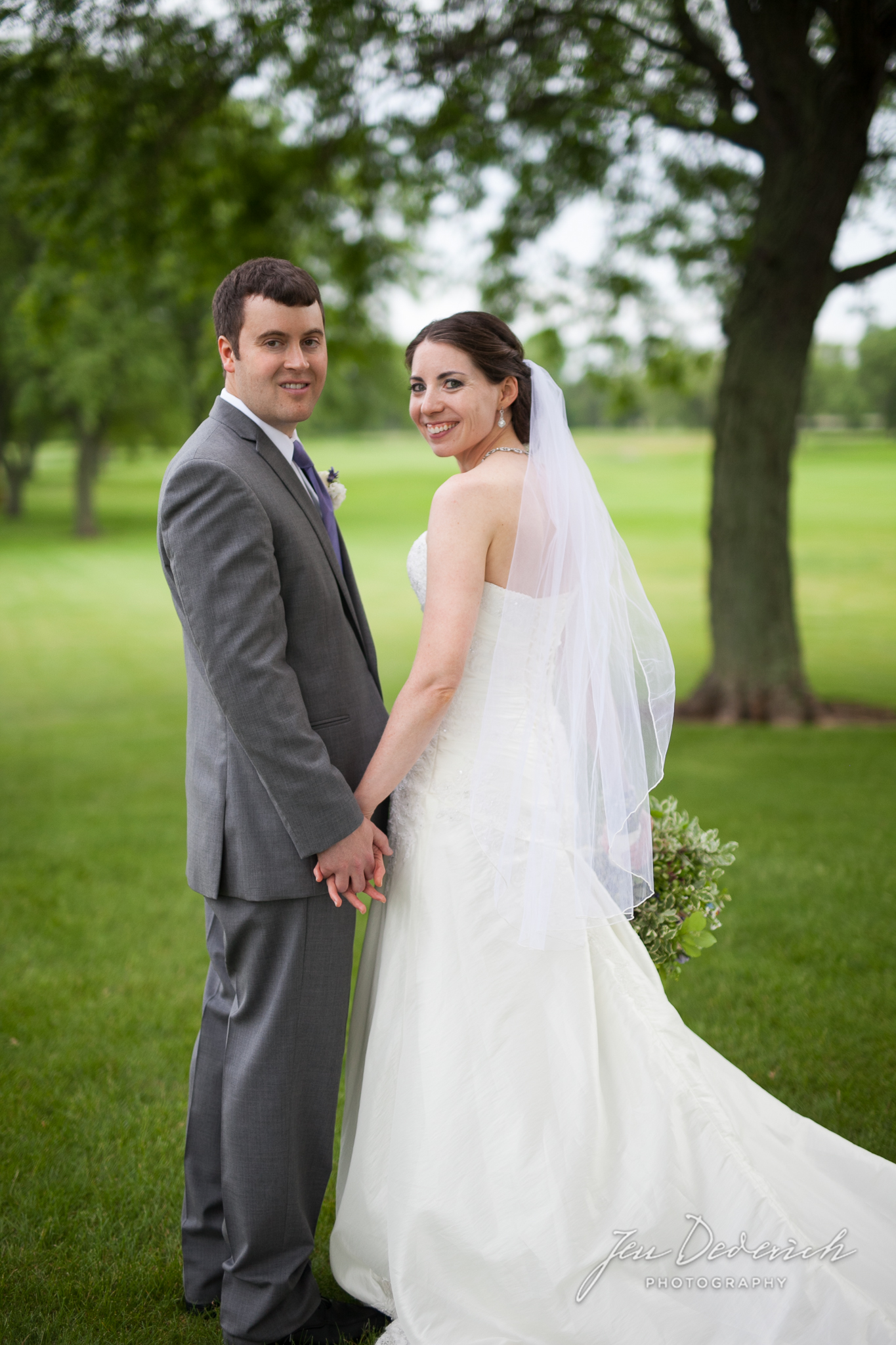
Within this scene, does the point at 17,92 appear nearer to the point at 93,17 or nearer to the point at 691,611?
the point at 93,17

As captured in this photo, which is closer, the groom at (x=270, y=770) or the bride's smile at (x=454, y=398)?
the groom at (x=270, y=770)

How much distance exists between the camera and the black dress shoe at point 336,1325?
99.1 inches

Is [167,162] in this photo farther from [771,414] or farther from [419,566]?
[419,566]

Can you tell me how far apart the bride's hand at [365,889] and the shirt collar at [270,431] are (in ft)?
3.15

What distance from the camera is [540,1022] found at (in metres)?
2.47

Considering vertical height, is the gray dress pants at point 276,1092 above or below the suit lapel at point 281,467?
below

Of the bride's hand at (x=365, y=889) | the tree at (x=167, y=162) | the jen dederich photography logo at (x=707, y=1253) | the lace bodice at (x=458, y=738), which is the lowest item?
the jen dederich photography logo at (x=707, y=1253)

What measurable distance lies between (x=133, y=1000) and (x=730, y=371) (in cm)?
715

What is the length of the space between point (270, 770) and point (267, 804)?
0.13 metres

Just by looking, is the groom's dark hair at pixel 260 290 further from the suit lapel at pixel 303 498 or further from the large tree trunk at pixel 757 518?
the large tree trunk at pixel 757 518

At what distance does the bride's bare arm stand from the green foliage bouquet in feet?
2.59

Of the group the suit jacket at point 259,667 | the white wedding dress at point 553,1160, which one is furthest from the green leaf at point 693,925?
the suit jacket at point 259,667

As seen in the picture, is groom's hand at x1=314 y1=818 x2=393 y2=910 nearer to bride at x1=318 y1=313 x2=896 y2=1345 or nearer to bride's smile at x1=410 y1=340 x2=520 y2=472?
bride at x1=318 y1=313 x2=896 y2=1345

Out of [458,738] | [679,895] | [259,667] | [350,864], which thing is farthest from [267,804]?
[679,895]
